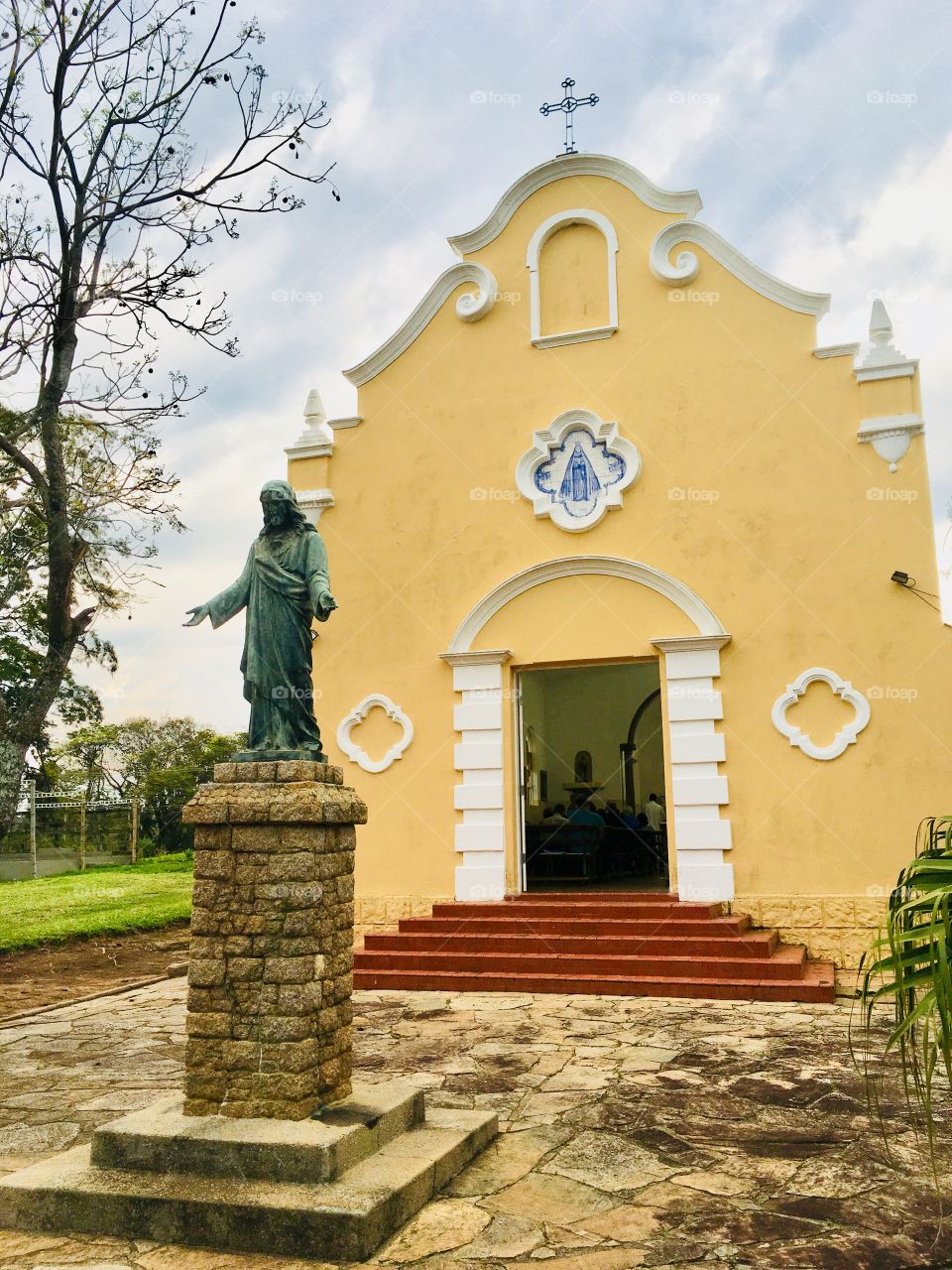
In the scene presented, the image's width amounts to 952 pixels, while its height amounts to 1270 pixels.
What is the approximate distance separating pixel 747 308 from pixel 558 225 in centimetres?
236

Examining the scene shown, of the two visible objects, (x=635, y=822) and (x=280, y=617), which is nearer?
(x=280, y=617)

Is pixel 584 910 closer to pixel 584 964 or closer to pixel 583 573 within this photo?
pixel 584 964

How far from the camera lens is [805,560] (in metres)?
9.83

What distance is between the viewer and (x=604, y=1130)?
5.09m

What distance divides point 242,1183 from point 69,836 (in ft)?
63.1

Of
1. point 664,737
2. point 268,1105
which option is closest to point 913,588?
point 664,737

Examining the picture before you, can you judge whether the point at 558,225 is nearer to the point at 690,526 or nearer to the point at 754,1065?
the point at 690,526

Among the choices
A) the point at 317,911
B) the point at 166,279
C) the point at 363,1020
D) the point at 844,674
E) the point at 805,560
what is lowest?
the point at 363,1020

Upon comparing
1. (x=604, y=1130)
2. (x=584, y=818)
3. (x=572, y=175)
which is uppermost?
(x=572, y=175)

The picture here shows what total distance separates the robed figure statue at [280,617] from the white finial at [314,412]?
21.7 feet

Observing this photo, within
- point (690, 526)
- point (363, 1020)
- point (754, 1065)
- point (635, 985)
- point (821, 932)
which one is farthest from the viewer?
point (690, 526)

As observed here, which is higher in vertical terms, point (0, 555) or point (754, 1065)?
point (0, 555)

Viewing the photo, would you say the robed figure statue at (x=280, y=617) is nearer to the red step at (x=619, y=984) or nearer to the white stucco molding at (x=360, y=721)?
the red step at (x=619, y=984)

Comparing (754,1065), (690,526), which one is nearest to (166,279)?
(690,526)
